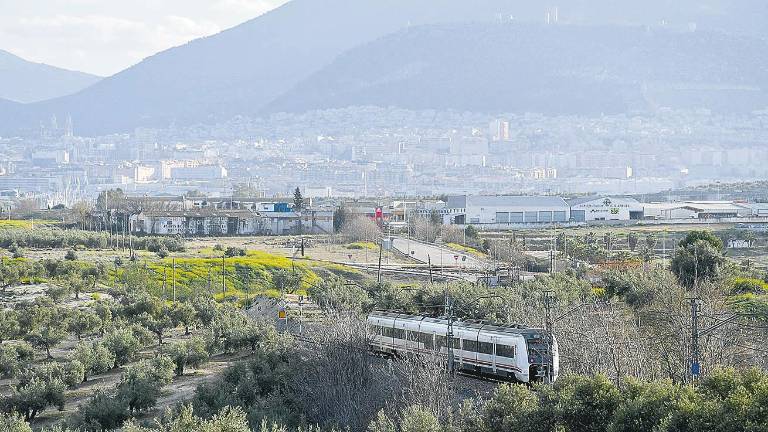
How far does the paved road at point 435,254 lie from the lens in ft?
155

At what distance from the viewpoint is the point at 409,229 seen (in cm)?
6812

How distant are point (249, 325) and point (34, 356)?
483 cm

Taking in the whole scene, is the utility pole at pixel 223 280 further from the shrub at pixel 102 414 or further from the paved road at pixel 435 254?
the shrub at pixel 102 414

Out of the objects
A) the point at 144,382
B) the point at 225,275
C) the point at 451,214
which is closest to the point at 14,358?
the point at 144,382

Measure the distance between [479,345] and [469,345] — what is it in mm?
299

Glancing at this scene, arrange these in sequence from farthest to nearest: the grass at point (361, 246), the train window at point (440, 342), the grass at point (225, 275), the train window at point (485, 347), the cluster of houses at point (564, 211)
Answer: the cluster of houses at point (564, 211) < the grass at point (361, 246) < the grass at point (225, 275) < the train window at point (440, 342) < the train window at point (485, 347)

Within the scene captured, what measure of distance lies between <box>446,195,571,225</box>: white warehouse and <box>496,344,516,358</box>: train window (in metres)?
59.0

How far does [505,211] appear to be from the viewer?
3241 inches

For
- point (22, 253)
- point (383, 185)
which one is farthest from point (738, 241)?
point (383, 185)

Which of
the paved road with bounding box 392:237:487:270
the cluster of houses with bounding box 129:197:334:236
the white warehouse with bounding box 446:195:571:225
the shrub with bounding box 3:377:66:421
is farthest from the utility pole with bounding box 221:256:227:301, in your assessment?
the white warehouse with bounding box 446:195:571:225

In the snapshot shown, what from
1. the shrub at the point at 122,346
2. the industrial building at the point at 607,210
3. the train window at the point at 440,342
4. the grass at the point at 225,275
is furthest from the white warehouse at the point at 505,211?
the train window at the point at 440,342

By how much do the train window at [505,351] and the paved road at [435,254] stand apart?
23404 millimetres

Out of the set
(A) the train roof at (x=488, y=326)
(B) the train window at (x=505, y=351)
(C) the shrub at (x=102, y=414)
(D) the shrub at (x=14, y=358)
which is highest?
(A) the train roof at (x=488, y=326)

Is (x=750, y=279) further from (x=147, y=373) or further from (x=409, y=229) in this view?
(x=409, y=229)
